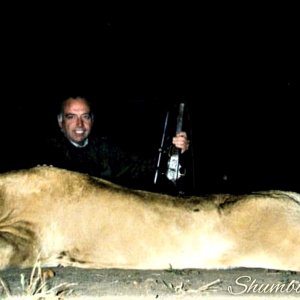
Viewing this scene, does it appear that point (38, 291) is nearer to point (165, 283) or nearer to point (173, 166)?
point (165, 283)

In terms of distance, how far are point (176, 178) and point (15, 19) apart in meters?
13.6

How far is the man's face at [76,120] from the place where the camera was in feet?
23.2

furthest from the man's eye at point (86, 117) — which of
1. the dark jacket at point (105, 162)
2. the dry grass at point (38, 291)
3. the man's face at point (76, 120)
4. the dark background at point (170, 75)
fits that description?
the dark background at point (170, 75)

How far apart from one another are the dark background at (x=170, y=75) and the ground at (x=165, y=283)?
11.0 m

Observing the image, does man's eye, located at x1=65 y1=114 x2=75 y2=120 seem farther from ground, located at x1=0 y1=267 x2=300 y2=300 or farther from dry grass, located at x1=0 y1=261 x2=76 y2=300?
dry grass, located at x1=0 y1=261 x2=76 y2=300

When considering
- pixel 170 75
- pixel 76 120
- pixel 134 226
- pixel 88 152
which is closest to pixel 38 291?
pixel 134 226

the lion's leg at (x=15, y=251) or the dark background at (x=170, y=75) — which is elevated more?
the dark background at (x=170, y=75)

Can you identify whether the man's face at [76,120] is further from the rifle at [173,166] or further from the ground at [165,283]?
the ground at [165,283]

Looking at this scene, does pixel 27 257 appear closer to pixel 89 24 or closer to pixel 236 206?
pixel 236 206

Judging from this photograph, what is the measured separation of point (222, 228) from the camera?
4.14m

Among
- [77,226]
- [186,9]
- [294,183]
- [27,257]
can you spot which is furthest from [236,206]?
[186,9]

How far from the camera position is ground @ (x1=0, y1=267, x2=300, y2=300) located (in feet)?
11.3

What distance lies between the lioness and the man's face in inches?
103

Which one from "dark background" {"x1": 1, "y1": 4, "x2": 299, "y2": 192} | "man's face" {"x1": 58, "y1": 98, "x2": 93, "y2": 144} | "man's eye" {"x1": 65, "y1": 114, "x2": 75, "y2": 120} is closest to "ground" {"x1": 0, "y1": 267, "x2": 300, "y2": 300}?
"man's face" {"x1": 58, "y1": 98, "x2": 93, "y2": 144}
